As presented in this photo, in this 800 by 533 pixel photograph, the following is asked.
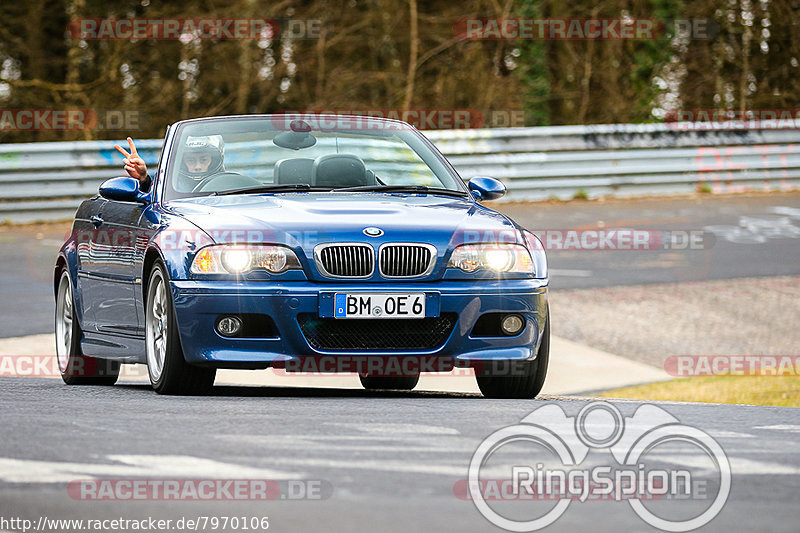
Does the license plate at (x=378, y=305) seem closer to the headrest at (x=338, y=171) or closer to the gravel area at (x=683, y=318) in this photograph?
the headrest at (x=338, y=171)

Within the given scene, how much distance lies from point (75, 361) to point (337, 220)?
3.00m

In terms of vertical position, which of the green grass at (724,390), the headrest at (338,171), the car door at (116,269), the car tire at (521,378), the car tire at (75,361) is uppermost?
the headrest at (338,171)

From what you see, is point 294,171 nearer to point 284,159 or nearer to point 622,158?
point 284,159

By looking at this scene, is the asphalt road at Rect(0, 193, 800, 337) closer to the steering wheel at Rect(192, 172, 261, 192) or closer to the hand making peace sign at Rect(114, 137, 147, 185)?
the hand making peace sign at Rect(114, 137, 147, 185)

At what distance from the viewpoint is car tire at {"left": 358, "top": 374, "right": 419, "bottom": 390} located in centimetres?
1075

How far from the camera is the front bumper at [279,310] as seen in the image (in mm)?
7930

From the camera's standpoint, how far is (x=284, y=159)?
937 cm

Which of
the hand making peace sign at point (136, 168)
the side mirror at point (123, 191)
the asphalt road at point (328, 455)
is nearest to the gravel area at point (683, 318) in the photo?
the hand making peace sign at point (136, 168)

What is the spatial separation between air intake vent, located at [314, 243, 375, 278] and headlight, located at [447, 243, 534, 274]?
43cm

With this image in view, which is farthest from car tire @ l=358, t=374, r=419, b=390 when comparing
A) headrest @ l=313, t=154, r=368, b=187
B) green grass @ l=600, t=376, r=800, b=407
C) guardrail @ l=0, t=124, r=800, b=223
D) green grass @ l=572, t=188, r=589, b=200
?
green grass @ l=572, t=188, r=589, b=200

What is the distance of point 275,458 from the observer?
5781 mm

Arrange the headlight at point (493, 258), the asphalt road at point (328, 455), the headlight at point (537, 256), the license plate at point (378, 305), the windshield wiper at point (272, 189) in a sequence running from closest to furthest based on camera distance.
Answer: the asphalt road at point (328, 455)
the license plate at point (378, 305)
the headlight at point (493, 258)
the headlight at point (537, 256)
the windshield wiper at point (272, 189)

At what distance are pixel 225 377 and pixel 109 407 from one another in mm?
4844

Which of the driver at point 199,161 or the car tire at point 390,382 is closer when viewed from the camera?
the driver at point 199,161
